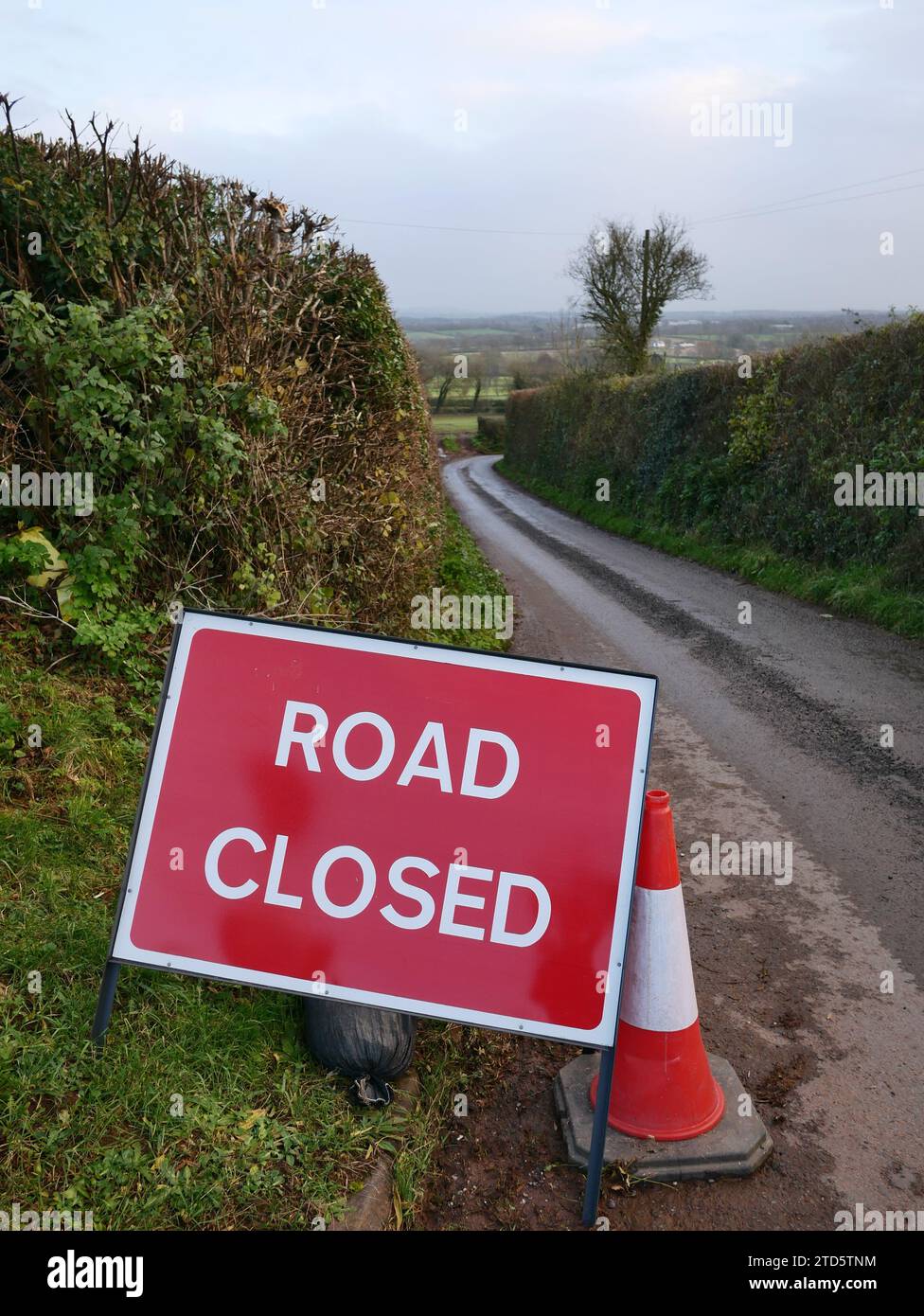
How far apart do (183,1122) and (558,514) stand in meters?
24.2

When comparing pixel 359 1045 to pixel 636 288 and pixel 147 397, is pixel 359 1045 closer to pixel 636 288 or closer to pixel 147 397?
pixel 147 397

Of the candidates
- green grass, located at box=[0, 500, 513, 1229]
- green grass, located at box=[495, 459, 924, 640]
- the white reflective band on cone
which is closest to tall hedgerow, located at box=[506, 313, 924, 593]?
green grass, located at box=[495, 459, 924, 640]

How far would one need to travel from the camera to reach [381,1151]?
282cm

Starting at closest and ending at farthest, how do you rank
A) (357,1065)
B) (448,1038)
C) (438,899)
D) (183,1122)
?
(183,1122)
(438,899)
(357,1065)
(448,1038)

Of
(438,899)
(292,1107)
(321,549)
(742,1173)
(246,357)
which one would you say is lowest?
(742,1173)

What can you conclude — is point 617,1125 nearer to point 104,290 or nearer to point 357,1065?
point 357,1065

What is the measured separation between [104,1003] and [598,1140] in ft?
4.91

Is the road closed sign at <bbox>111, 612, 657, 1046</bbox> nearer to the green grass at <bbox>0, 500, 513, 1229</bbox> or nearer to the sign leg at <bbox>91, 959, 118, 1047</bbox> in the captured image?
the sign leg at <bbox>91, 959, 118, 1047</bbox>

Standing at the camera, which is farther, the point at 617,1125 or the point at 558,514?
the point at 558,514

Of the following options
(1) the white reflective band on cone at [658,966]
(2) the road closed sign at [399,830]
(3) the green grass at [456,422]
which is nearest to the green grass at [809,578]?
(1) the white reflective band on cone at [658,966]

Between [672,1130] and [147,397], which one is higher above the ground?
[147,397]

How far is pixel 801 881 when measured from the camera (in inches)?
188

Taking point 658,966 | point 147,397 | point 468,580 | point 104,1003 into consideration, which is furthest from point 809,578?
point 104,1003

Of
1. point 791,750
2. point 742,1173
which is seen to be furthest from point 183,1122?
point 791,750
